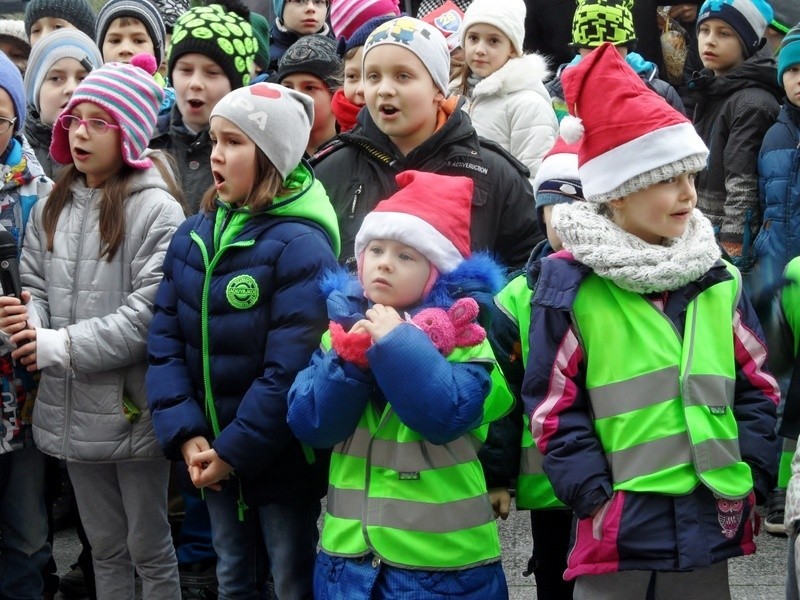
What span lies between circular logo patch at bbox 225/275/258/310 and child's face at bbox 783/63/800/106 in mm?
3010

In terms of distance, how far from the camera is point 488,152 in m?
4.22

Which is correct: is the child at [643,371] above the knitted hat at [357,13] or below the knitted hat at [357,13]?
below

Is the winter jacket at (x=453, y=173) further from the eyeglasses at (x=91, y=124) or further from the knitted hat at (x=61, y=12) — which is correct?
the knitted hat at (x=61, y=12)

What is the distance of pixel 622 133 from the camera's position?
3215 mm

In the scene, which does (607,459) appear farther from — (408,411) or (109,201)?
(109,201)

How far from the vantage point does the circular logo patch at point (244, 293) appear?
373cm

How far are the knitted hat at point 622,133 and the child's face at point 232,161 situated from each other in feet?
3.75

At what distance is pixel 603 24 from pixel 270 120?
3.10 metres

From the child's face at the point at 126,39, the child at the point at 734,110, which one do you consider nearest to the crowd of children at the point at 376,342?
the child's face at the point at 126,39

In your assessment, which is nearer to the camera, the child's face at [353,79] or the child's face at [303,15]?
the child's face at [353,79]


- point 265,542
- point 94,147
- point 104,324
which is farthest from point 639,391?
point 94,147

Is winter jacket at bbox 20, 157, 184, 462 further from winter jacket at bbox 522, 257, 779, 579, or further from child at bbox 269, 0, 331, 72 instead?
child at bbox 269, 0, 331, 72

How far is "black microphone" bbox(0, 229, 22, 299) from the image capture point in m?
4.05

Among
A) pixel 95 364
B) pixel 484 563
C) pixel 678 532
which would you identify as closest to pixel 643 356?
pixel 678 532
